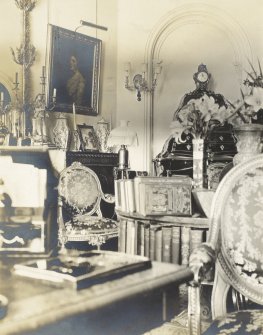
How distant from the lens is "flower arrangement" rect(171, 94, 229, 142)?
1503 mm

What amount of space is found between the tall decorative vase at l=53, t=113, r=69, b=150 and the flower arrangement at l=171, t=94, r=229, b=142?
1481 mm

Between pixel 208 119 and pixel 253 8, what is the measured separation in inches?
78.8

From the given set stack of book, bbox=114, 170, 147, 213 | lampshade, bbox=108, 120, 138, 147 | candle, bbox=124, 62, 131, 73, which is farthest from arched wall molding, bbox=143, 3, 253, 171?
stack of book, bbox=114, 170, 147, 213

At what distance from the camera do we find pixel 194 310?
3.19 ft

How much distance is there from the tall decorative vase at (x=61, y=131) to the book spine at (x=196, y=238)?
167 cm

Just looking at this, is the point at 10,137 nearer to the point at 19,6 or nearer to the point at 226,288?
the point at 19,6

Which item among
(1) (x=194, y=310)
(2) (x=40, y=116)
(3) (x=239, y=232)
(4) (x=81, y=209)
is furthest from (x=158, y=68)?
(1) (x=194, y=310)

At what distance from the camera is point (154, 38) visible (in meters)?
3.43

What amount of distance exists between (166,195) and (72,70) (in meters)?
1.51

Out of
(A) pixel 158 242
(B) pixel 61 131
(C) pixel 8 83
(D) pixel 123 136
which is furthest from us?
(B) pixel 61 131

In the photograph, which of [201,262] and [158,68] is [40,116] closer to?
[158,68]

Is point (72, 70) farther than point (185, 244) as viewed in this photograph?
Yes

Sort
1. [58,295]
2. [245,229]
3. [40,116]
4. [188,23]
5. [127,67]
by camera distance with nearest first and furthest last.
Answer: [58,295] → [245,229] → [40,116] → [127,67] → [188,23]

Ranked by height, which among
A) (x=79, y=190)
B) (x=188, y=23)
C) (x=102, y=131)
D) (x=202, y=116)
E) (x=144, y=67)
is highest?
(x=188, y=23)
